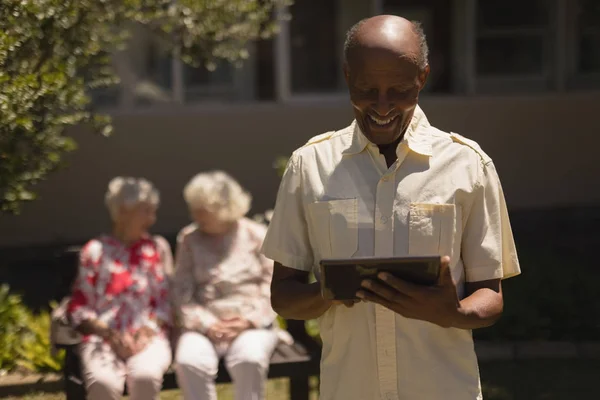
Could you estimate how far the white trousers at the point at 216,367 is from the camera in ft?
15.8

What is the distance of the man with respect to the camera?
206 centimetres

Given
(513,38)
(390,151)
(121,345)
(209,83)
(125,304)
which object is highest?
(513,38)

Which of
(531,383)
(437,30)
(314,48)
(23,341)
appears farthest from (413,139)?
(437,30)

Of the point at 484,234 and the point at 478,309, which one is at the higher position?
the point at 484,234

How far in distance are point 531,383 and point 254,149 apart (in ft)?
17.2

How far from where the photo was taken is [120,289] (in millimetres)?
5184

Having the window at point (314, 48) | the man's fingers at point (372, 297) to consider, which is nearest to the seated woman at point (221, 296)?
the man's fingers at point (372, 297)

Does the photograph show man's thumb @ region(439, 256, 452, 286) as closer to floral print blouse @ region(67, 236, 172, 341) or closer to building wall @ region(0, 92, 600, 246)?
floral print blouse @ region(67, 236, 172, 341)

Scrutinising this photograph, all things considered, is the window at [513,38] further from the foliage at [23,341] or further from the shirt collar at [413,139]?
the shirt collar at [413,139]

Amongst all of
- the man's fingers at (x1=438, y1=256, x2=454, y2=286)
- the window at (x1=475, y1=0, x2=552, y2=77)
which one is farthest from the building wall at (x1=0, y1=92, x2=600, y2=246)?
the man's fingers at (x1=438, y1=256, x2=454, y2=286)

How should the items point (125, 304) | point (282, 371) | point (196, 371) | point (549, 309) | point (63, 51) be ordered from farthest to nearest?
point (549, 309)
point (125, 304)
point (282, 371)
point (196, 371)
point (63, 51)

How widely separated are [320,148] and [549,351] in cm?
459

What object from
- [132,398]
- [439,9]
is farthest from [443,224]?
[439,9]

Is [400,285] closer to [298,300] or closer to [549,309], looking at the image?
[298,300]
